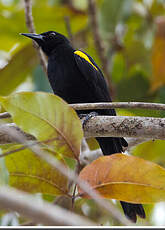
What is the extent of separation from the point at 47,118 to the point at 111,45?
3098 mm

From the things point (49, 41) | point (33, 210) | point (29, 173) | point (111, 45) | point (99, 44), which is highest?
point (33, 210)

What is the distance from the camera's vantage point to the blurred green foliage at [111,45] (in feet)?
13.5

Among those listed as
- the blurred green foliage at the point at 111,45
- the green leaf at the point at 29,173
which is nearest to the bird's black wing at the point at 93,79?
the blurred green foliage at the point at 111,45

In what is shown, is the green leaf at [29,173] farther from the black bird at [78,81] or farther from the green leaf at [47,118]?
the black bird at [78,81]

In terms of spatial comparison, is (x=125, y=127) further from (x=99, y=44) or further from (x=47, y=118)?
(x=99, y=44)

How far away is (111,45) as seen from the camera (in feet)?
15.4

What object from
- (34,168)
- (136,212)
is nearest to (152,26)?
(136,212)

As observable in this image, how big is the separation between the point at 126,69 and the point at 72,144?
3026 millimetres

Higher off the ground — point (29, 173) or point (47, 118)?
point (47, 118)

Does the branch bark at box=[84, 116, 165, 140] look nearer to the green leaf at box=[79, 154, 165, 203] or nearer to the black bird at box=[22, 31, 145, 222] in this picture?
the green leaf at box=[79, 154, 165, 203]

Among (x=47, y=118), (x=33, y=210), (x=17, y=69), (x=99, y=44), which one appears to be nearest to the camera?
(x=33, y=210)

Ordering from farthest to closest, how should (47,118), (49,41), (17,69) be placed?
(17,69)
(49,41)
(47,118)

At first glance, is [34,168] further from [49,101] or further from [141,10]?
[141,10]

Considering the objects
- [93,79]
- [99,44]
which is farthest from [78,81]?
[99,44]
